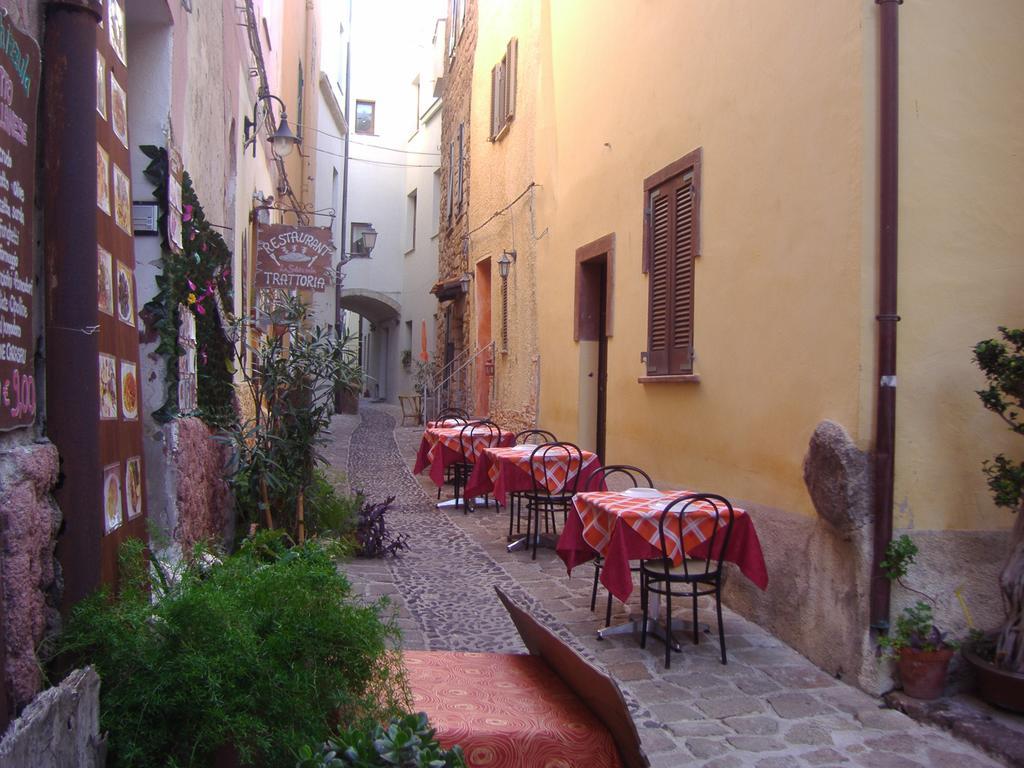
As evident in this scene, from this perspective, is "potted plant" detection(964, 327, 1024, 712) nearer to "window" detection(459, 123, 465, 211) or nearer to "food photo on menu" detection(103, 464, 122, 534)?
"food photo on menu" detection(103, 464, 122, 534)

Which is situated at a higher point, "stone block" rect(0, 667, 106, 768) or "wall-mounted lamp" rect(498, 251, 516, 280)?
"wall-mounted lamp" rect(498, 251, 516, 280)

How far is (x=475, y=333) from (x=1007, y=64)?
34.6 feet

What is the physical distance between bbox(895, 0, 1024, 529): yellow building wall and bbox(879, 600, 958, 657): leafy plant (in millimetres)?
408

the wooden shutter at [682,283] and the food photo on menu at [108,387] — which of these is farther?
the wooden shutter at [682,283]

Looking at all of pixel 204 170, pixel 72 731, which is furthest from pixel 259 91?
pixel 72 731

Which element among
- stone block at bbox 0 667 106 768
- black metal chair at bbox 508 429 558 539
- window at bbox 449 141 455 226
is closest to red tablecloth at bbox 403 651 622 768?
stone block at bbox 0 667 106 768

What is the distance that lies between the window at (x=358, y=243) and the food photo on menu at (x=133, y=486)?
58.3ft

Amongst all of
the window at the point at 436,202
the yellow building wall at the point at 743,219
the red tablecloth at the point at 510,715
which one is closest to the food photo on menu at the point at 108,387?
the red tablecloth at the point at 510,715

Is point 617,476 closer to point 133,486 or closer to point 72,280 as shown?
point 133,486

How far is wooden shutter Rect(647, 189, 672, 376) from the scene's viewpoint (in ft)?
22.2

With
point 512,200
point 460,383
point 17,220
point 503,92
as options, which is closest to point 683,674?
point 17,220

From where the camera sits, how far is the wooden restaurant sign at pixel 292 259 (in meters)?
8.19

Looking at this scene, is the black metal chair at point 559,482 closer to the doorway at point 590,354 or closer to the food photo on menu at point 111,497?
the doorway at point 590,354

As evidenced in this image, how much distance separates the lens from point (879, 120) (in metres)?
4.34
